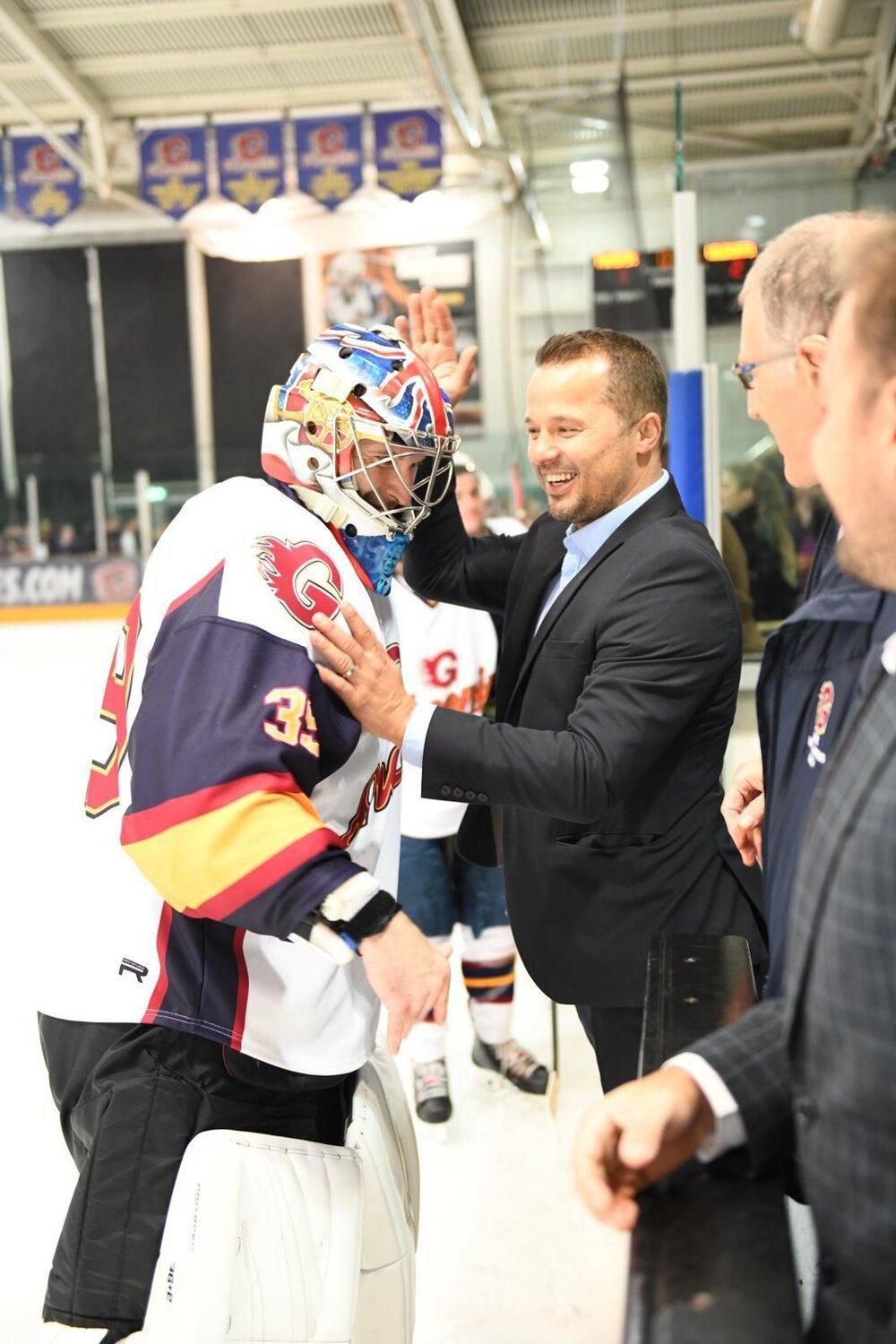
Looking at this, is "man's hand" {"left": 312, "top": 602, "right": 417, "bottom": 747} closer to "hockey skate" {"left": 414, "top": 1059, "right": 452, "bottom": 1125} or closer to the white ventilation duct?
"hockey skate" {"left": 414, "top": 1059, "right": 452, "bottom": 1125}

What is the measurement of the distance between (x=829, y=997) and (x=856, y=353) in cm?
44

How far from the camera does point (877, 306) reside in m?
0.80

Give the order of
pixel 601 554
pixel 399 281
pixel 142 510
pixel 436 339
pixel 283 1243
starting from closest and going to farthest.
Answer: pixel 283 1243
pixel 601 554
pixel 436 339
pixel 142 510
pixel 399 281

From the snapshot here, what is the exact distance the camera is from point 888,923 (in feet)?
2.51

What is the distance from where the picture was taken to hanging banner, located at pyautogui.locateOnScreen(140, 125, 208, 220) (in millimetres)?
9727

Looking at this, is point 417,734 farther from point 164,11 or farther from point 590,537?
point 164,11

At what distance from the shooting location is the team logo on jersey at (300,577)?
1.35 m

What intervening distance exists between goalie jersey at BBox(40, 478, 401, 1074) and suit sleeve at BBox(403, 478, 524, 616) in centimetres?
67

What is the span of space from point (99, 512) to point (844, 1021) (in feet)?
35.4

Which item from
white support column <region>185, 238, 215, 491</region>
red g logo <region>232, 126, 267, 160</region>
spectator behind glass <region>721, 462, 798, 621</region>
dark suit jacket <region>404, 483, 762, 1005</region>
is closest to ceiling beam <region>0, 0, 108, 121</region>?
red g logo <region>232, 126, 267, 160</region>

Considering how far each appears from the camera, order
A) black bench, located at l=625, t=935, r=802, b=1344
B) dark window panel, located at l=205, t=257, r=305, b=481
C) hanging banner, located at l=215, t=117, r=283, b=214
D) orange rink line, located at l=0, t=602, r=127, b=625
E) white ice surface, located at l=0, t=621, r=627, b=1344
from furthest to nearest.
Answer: dark window panel, located at l=205, t=257, r=305, b=481 < orange rink line, located at l=0, t=602, r=127, b=625 < hanging banner, located at l=215, t=117, r=283, b=214 < white ice surface, located at l=0, t=621, r=627, b=1344 < black bench, located at l=625, t=935, r=802, b=1344

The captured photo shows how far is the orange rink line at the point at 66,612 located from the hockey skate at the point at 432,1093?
8.33 m

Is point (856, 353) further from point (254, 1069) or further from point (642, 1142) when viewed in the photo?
point (254, 1069)

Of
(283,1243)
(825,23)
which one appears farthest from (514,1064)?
(825,23)
